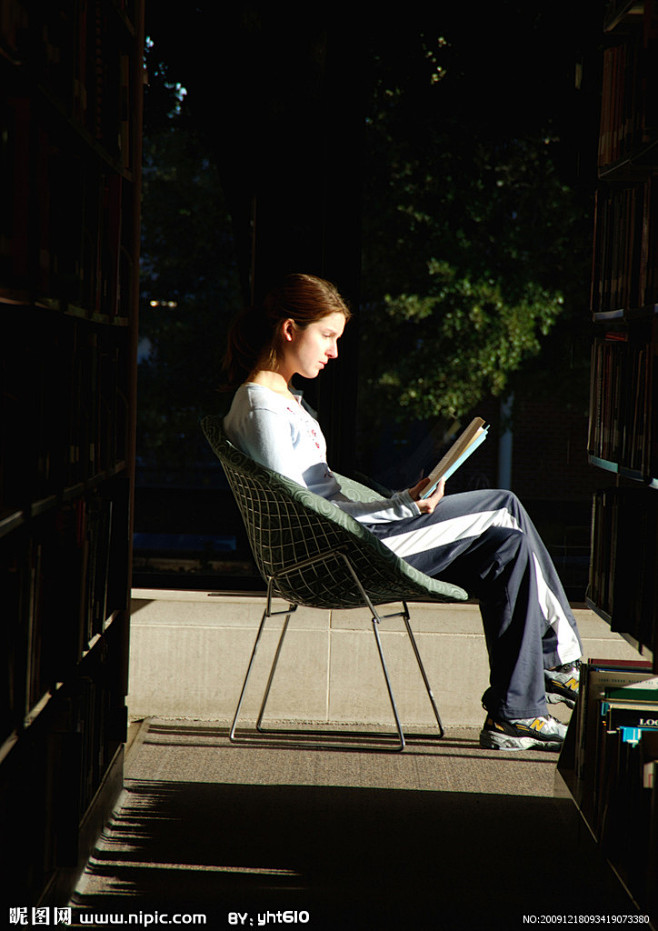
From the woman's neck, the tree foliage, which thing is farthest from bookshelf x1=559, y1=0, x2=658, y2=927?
the tree foliage

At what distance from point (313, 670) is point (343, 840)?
959mm

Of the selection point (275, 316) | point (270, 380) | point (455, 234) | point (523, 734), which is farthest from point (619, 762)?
point (455, 234)

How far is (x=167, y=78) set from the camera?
3.57 meters

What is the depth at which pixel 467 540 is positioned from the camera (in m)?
2.81

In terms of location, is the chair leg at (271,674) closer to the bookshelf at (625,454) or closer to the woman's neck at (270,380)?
the woman's neck at (270,380)

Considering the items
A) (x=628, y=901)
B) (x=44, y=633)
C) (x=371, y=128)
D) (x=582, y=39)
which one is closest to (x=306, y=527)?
(x=44, y=633)

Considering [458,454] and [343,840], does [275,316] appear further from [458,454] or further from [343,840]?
[343,840]

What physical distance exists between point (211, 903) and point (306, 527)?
0.98 meters

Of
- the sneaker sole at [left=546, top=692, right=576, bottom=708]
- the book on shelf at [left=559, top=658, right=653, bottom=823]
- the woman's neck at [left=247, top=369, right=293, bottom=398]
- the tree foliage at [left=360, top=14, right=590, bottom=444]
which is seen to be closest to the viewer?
the book on shelf at [left=559, top=658, right=653, bottom=823]

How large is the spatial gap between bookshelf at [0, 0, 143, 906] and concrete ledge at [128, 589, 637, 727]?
29.0 inches

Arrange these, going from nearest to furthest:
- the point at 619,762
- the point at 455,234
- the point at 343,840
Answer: the point at 619,762
the point at 343,840
the point at 455,234

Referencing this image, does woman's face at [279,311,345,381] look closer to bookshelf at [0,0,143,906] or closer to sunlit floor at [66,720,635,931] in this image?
bookshelf at [0,0,143,906]

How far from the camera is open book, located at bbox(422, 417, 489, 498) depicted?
9.05ft

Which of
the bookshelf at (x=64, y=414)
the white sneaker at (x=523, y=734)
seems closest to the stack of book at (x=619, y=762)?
the white sneaker at (x=523, y=734)
